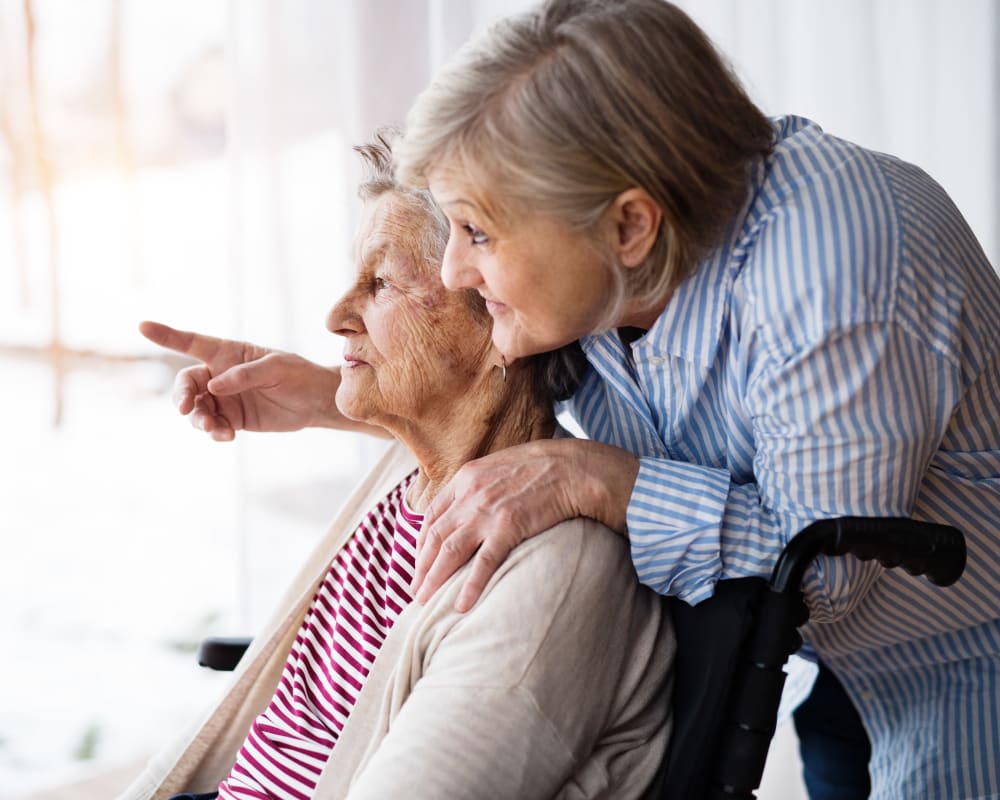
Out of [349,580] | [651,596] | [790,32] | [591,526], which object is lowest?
[349,580]

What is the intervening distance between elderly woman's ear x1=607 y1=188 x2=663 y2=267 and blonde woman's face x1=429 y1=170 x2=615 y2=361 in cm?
3

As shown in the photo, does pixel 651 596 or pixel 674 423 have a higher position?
pixel 674 423

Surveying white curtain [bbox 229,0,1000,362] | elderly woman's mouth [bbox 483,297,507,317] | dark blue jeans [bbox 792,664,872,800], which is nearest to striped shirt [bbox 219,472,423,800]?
elderly woman's mouth [bbox 483,297,507,317]

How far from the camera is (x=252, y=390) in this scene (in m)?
1.77

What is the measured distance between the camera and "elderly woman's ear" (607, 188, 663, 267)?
1085 mm

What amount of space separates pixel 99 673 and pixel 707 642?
2.01m

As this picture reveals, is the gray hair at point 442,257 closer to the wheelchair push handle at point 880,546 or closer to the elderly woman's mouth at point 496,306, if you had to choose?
the elderly woman's mouth at point 496,306

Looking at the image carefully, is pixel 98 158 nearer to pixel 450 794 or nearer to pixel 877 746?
pixel 450 794

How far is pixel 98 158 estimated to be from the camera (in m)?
2.13

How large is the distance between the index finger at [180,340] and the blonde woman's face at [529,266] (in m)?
0.68

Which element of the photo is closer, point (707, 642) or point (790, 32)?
point (707, 642)

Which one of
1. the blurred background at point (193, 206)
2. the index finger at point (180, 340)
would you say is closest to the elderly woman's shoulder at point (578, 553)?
the index finger at point (180, 340)

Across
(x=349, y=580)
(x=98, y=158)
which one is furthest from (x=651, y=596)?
(x=98, y=158)

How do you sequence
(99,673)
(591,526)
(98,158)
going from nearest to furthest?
(591,526) → (98,158) → (99,673)
